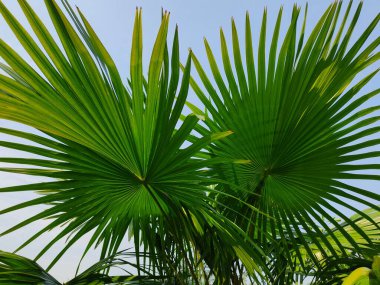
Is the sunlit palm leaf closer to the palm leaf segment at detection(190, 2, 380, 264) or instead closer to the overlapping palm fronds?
the overlapping palm fronds

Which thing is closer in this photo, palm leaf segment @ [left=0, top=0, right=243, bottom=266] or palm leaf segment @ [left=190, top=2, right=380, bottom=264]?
palm leaf segment @ [left=0, top=0, right=243, bottom=266]

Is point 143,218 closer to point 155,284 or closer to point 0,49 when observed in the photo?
point 155,284

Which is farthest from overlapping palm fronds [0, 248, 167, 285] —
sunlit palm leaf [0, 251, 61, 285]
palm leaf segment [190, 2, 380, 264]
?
palm leaf segment [190, 2, 380, 264]

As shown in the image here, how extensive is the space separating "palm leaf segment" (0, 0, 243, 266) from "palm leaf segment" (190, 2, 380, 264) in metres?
0.37

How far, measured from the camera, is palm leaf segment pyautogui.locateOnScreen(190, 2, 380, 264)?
1673 millimetres

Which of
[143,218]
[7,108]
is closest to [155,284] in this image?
[143,218]

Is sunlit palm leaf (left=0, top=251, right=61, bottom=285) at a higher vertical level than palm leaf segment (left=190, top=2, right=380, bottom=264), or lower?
lower

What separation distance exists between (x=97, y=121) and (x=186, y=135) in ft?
1.11

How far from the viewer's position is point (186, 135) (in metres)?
1.42

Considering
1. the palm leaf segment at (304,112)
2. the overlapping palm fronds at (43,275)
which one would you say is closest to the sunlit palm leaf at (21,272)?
the overlapping palm fronds at (43,275)

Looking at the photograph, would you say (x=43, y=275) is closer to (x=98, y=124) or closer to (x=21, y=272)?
(x=21, y=272)

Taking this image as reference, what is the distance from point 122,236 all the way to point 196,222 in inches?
15.8

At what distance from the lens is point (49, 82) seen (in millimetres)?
1297

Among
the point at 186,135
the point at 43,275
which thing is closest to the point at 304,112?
the point at 186,135
